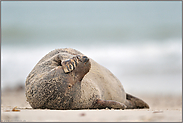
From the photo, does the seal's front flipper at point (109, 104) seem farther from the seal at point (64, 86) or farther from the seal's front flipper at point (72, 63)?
the seal's front flipper at point (72, 63)

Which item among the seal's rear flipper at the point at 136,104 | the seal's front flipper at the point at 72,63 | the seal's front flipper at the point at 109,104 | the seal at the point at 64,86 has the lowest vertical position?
the seal's rear flipper at the point at 136,104

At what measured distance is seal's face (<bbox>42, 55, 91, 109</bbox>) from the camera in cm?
329

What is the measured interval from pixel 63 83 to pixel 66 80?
6 cm

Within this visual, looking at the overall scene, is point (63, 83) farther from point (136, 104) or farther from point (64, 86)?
point (136, 104)

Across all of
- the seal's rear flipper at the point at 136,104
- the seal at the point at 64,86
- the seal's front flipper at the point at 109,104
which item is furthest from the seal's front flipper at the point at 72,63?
the seal's rear flipper at the point at 136,104

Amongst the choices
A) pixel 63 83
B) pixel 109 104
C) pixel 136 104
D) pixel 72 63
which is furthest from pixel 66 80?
pixel 136 104

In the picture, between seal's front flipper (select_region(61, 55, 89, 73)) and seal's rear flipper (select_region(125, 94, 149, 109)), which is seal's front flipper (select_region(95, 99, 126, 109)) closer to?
seal's front flipper (select_region(61, 55, 89, 73))

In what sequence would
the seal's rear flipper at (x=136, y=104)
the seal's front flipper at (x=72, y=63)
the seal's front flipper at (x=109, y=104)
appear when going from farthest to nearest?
the seal's rear flipper at (x=136, y=104) → the seal's front flipper at (x=109, y=104) → the seal's front flipper at (x=72, y=63)

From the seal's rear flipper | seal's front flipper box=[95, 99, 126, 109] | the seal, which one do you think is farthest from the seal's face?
the seal's rear flipper

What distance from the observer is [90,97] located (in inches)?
145

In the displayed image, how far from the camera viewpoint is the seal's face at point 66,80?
329 centimetres

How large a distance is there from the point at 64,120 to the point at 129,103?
3.01m

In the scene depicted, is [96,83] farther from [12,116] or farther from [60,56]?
[12,116]

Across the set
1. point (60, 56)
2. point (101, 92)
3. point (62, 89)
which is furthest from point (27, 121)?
point (101, 92)
